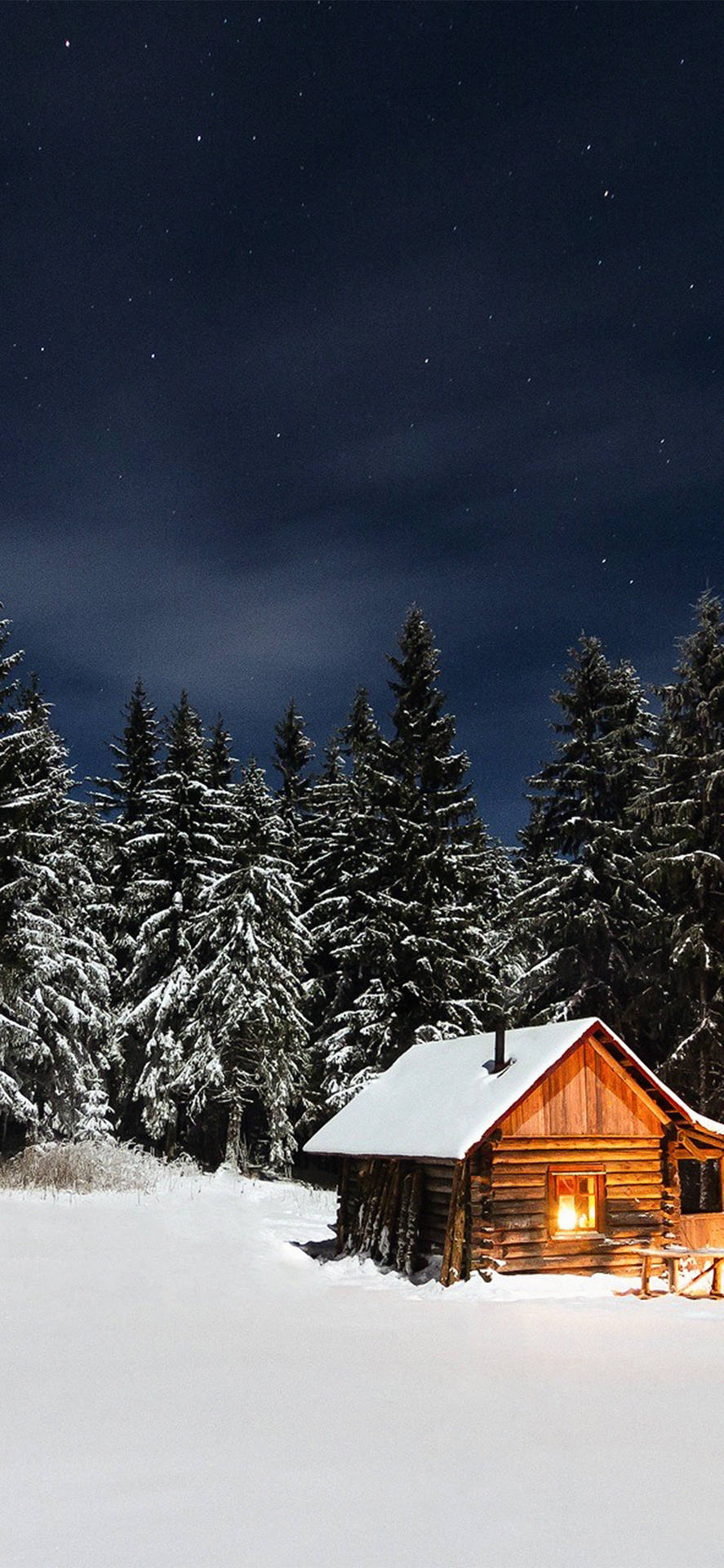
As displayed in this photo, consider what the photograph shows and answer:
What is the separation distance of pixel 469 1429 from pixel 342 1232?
16121 mm

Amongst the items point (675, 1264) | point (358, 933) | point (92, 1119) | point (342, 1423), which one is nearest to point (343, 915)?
point (358, 933)

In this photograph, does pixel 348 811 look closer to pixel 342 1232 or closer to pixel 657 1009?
pixel 657 1009

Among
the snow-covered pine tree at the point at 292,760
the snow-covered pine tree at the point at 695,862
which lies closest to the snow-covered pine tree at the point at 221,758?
the snow-covered pine tree at the point at 292,760

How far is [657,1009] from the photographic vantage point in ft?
104

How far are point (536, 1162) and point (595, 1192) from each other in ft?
5.59

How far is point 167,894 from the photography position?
41781 millimetres

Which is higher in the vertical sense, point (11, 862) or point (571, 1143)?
point (11, 862)

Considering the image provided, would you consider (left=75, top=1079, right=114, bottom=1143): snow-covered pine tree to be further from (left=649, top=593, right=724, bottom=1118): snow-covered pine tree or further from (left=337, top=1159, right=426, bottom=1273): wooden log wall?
(left=649, top=593, right=724, bottom=1118): snow-covered pine tree

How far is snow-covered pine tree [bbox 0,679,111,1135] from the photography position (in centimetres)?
3362

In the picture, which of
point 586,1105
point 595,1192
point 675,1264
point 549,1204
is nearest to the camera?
point 675,1264

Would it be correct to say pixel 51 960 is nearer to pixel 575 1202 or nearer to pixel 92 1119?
pixel 92 1119

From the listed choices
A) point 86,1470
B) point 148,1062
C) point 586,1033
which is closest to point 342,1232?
point 586,1033

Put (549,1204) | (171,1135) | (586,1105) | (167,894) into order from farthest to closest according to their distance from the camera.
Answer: (167,894)
(171,1135)
(586,1105)
(549,1204)

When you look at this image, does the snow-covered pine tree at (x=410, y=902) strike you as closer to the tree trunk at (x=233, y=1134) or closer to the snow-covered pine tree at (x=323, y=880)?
the snow-covered pine tree at (x=323, y=880)
